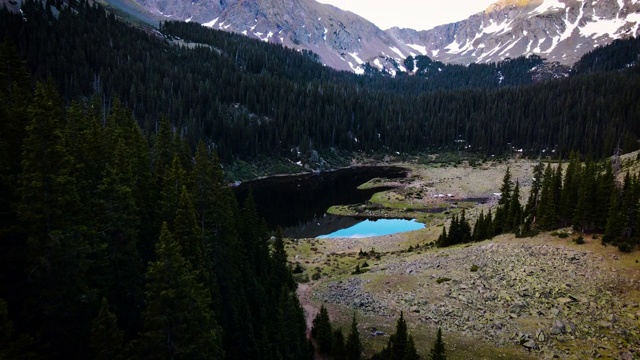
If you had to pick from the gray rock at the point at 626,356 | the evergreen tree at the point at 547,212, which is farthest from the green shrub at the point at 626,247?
the gray rock at the point at 626,356

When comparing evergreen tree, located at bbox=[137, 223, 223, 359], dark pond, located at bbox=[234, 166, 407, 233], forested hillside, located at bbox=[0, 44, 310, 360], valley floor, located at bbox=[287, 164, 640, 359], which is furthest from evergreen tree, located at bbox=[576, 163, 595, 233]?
dark pond, located at bbox=[234, 166, 407, 233]

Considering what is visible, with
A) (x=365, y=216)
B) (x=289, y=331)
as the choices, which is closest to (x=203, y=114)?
(x=365, y=216)

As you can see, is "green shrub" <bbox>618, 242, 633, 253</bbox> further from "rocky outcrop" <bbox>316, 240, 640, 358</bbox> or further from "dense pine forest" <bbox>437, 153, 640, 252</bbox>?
"rocky outcrop" <bbox>316, 240, 640, 358</bbox>

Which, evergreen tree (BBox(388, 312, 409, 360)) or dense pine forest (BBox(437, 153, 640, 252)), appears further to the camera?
dense pine forest (BBox(437, 153, 640, 252))

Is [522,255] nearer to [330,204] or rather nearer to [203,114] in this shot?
[330,204]

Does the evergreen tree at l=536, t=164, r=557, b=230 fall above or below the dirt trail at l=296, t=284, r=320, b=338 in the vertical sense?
above

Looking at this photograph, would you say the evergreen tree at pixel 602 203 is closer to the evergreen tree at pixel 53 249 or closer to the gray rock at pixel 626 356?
the gray rock at pixel 626 356

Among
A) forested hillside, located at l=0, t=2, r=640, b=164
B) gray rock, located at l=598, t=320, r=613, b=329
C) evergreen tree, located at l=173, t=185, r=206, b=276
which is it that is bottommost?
gray rock, located at l=598, t=320, r=613, b=329

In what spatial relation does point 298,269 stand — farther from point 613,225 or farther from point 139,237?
point 613,225
